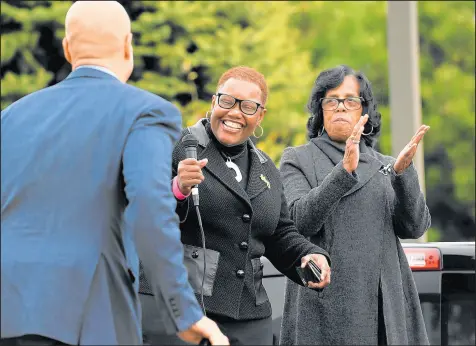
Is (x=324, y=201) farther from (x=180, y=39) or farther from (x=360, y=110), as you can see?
(x=180, y=39)

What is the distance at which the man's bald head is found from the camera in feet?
12.7

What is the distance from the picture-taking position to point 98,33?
387 centimetres

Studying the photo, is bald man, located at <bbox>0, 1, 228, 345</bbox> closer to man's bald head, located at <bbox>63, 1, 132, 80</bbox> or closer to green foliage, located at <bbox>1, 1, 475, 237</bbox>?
man's bald head, located at <bbox>63, 1, 132, 80</bbox>

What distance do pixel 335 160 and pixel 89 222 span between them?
1.73 metres

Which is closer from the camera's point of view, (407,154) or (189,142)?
(189,142)

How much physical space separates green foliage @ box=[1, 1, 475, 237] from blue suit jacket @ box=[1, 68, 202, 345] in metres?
11.9

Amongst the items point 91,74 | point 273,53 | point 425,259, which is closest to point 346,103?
point 425,259

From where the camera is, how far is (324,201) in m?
4.84

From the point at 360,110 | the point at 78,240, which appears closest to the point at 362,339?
the point at 360,110

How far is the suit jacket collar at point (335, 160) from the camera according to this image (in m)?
5.10

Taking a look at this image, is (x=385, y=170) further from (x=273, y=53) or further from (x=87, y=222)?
(x=273, y=53)

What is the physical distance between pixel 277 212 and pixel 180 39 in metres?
12.3

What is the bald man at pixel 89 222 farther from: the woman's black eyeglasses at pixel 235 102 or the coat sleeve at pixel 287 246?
the coat sleeve at pixel 287 246

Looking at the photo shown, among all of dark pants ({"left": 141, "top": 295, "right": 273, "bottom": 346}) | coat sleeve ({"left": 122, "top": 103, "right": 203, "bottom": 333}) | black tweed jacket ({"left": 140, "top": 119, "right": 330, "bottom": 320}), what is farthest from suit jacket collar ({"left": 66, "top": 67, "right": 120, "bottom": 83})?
dark pants ({"left": 141, "top": 295, "right": 273, "bottom": 346})
